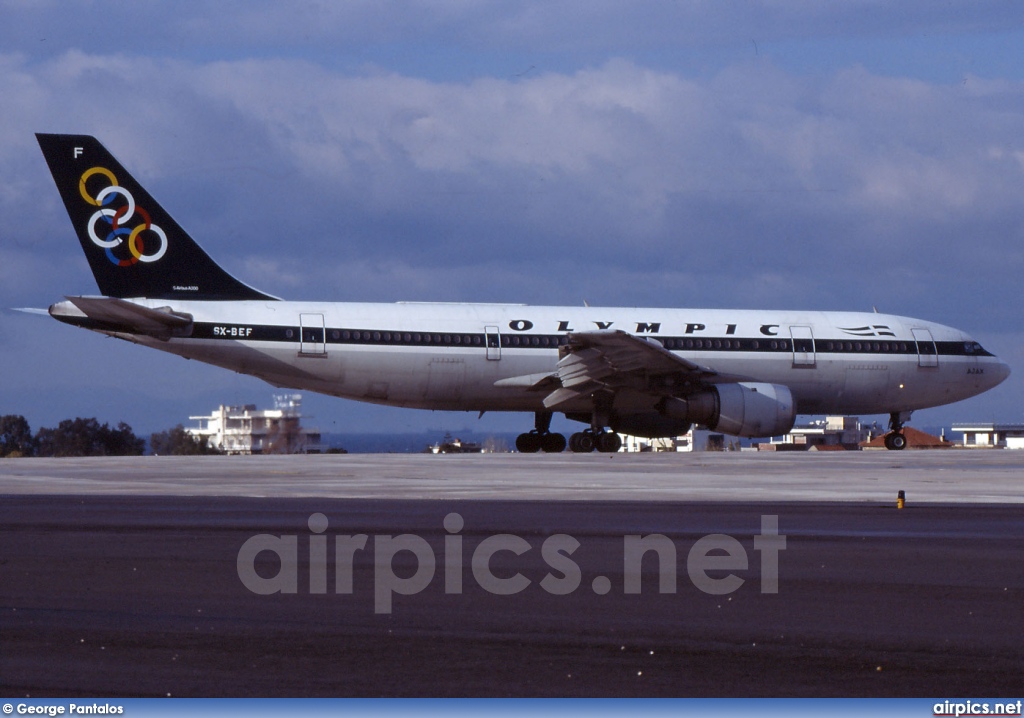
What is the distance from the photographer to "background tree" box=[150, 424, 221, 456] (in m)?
46.1

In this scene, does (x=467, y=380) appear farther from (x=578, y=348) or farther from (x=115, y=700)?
(x=115, y=700)

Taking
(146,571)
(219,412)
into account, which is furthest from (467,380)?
(219,412)

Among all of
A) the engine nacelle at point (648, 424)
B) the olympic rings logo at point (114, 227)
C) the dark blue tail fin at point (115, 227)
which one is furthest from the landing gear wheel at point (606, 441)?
the olympic rings logo at point (114, 227)

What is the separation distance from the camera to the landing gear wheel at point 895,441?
119 ft

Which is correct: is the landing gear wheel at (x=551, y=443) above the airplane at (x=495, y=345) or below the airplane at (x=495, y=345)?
below

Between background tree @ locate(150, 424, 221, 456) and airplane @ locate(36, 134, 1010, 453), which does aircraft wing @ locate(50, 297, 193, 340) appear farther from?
background tree @ locate(150, 424, 221, 456)

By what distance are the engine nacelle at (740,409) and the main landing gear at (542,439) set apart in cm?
412

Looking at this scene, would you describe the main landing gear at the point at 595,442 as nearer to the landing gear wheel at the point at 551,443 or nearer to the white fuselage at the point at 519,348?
the white fuselage at the point at 519,348

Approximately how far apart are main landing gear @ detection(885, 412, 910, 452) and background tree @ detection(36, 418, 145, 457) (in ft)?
77.5

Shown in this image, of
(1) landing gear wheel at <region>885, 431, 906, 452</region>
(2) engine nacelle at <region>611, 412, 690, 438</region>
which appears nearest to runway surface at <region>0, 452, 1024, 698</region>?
(2) engine nacelle at <region>611, 412, 690, 438</region>

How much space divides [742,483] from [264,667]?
14571 millimetres

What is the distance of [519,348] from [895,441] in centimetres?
1137

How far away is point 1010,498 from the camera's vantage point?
53.6ft

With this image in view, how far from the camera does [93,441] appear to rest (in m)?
44.9
